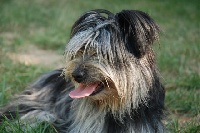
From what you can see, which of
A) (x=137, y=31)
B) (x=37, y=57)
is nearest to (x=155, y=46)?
(x=137, y=31)

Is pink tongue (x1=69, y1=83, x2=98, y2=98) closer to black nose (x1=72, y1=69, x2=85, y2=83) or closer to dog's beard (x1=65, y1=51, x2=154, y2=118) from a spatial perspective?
dog's beard (x1=65, y1=51, x2=154, y2=118)

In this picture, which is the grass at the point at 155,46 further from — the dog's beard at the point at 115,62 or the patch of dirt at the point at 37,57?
the dog's beard at the point at 115,62

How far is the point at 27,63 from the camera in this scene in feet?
22.0

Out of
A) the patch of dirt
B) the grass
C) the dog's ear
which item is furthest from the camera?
the patch of dirt

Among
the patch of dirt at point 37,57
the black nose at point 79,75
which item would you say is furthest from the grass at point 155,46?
the black nose at point 79,75

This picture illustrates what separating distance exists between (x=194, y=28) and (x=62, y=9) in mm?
3124

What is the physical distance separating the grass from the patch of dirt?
0.12 metres

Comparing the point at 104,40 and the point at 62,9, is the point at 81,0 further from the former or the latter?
the point at 104,40

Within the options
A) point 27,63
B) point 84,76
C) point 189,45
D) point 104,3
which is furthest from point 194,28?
point 84,76

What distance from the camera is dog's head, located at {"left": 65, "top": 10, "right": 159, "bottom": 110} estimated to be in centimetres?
351

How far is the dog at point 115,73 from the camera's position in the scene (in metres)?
3.52

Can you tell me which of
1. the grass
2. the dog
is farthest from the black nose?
the grass

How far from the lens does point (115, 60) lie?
353 centimetres

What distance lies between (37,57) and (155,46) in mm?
2984
